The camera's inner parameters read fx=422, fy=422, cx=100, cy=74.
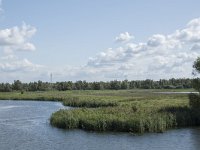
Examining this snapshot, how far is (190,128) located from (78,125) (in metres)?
13.8

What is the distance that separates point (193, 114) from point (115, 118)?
12.0 m

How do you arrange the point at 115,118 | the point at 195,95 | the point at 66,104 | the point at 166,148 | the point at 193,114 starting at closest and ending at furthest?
the point at 166,148, the point at 115,118, the point at 193,114, the point at 195,95, the point at 66,104

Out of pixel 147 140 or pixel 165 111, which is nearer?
pixel 147 140

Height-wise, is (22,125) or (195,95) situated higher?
(195,95)

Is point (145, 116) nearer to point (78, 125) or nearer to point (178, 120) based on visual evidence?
point (178, 120)

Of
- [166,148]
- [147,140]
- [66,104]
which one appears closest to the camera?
[166,148]

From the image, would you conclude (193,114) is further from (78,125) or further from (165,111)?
(78,125)

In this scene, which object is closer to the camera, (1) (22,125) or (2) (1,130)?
(2) (1,130)

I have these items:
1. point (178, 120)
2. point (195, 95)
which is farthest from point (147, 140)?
point (195, 95)

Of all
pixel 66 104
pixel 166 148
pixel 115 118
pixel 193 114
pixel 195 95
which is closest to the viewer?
pixel 166 148

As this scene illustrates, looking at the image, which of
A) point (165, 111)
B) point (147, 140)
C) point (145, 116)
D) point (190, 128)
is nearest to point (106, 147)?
point (147, 140)

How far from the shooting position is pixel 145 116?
51.2 m

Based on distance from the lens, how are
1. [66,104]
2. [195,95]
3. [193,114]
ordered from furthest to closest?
[66,104], [195,95], [193,114]

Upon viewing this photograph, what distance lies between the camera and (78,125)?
5262 centimetres
